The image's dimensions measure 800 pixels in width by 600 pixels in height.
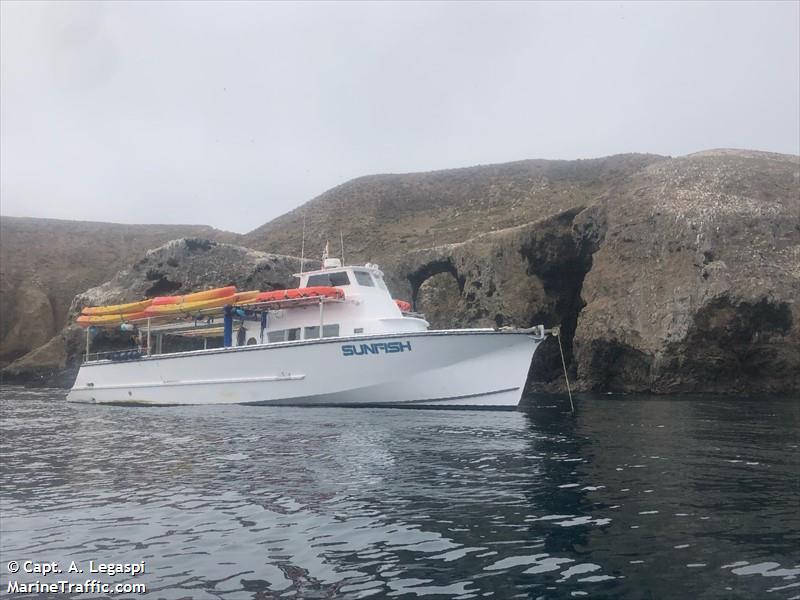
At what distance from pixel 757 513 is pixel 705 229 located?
102 ft

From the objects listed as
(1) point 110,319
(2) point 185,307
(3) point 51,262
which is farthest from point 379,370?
(3) point 51,262

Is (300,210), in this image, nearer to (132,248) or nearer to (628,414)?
(132,248)

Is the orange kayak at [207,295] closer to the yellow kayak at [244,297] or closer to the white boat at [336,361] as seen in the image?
the yellow kayak at [244,297]

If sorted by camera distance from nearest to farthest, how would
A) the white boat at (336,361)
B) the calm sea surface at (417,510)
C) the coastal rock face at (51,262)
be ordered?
the calm sea surface at (417,510) < the white boat at (336,361) < the coastal rock face at (51,262)

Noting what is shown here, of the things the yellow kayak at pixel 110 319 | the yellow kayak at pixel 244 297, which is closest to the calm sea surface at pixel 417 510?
the yellow kayak at pixel 244 297

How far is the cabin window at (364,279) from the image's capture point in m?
26.4

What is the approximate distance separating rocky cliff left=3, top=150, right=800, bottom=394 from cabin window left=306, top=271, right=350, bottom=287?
1587 cm

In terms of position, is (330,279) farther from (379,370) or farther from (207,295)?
(379,370)

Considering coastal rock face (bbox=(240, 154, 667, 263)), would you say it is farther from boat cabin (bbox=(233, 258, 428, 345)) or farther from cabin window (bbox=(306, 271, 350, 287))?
cabin window (bbox=(306, 271, 350, 287))

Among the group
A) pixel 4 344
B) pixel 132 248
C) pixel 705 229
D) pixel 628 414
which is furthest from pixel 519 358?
pixel 132 248

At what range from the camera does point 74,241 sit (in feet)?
311

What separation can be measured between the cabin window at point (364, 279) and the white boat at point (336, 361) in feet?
0.14

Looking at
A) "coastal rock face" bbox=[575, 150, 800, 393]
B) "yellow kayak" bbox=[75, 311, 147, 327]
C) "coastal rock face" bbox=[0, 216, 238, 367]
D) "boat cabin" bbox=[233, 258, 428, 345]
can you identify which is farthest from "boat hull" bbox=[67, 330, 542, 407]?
"coastal rock face" bbox=[0, 216, 238, 367]

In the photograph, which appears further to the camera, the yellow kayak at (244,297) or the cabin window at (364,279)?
the yellow kayak at (244,297)
